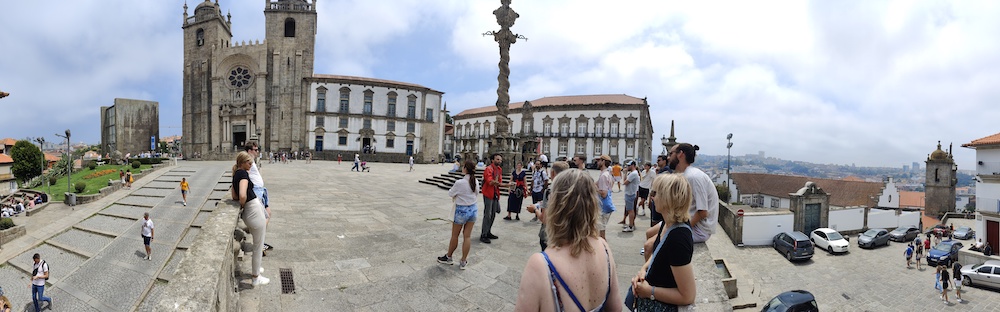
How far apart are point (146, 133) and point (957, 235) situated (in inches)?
2701

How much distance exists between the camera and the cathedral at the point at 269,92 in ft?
122

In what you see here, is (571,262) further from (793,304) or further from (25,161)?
(25,161)

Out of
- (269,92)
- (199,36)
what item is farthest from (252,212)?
(199,36)

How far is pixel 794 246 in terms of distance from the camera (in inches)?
706

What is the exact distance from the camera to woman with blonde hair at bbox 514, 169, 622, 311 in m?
1.48

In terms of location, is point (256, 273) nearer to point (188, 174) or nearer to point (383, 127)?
point (188, 174)

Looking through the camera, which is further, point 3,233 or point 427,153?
point 427,153

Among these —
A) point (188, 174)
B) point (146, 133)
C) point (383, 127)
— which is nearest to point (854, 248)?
point (188, 174)

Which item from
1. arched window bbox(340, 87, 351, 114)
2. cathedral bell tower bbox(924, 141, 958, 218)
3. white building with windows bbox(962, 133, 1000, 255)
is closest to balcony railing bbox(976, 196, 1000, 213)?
white building with windows bbox(962, 133, 1000, 255)

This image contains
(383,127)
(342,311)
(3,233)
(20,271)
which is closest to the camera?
(342,311)

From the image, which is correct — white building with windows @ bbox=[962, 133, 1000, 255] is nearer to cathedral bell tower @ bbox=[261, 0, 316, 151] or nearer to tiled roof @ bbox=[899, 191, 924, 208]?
tiled roof @ bbox=[899, 191, 924, 208]

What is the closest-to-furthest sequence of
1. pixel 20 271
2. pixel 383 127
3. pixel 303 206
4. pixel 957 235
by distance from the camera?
pixel 303 206
pixel 20 271
pixel 957 235
pixel 383 127

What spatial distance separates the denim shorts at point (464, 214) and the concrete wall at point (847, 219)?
90.4 feet

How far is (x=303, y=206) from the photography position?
30.0 feet
